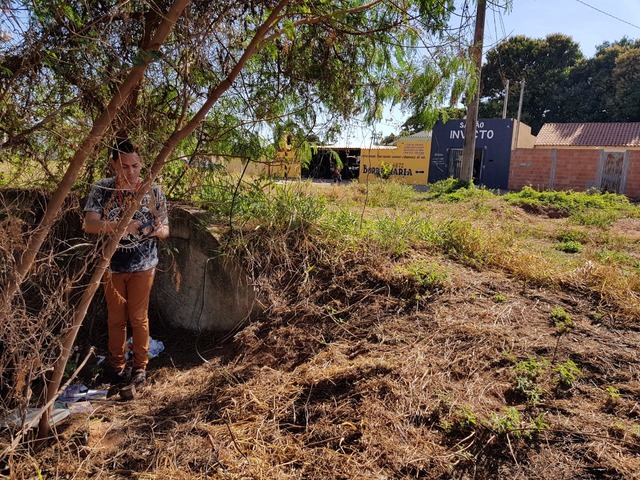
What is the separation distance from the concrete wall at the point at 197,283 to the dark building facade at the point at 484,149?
17641 millimetres

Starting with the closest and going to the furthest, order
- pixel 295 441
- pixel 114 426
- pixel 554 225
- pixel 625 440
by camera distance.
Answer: pixel 625 440, pixel 295 441, pixel 114 426, pixel 554 225

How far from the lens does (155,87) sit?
342 cm

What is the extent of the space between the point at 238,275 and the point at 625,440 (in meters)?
3.18

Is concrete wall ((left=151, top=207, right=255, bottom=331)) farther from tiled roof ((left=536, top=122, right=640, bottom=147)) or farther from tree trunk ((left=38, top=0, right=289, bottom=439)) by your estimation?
tiled roof ((left=536, top=122, right=640, bottom=147))

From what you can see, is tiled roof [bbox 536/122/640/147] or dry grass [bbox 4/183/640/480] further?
tiled roof [bbox 536/122/640/147]

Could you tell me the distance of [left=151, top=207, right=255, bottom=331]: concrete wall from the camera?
4406mm

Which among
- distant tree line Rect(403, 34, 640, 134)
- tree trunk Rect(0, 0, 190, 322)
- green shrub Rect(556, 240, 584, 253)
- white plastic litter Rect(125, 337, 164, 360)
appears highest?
distant tree line Rect(403, 34, 640, 134)

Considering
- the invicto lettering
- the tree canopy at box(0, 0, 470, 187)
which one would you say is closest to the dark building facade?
the invicto lettering

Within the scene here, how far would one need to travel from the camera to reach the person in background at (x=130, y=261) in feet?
10.1

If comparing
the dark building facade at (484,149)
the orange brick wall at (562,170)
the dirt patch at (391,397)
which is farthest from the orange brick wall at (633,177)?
the dirt patch at (391,397)

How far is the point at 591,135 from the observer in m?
27.3

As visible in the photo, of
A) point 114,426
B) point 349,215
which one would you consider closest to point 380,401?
point 114,426

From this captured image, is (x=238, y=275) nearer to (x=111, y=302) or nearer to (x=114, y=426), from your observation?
(x=111, y=302)

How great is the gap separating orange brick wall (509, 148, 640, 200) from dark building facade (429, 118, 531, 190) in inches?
21.4
